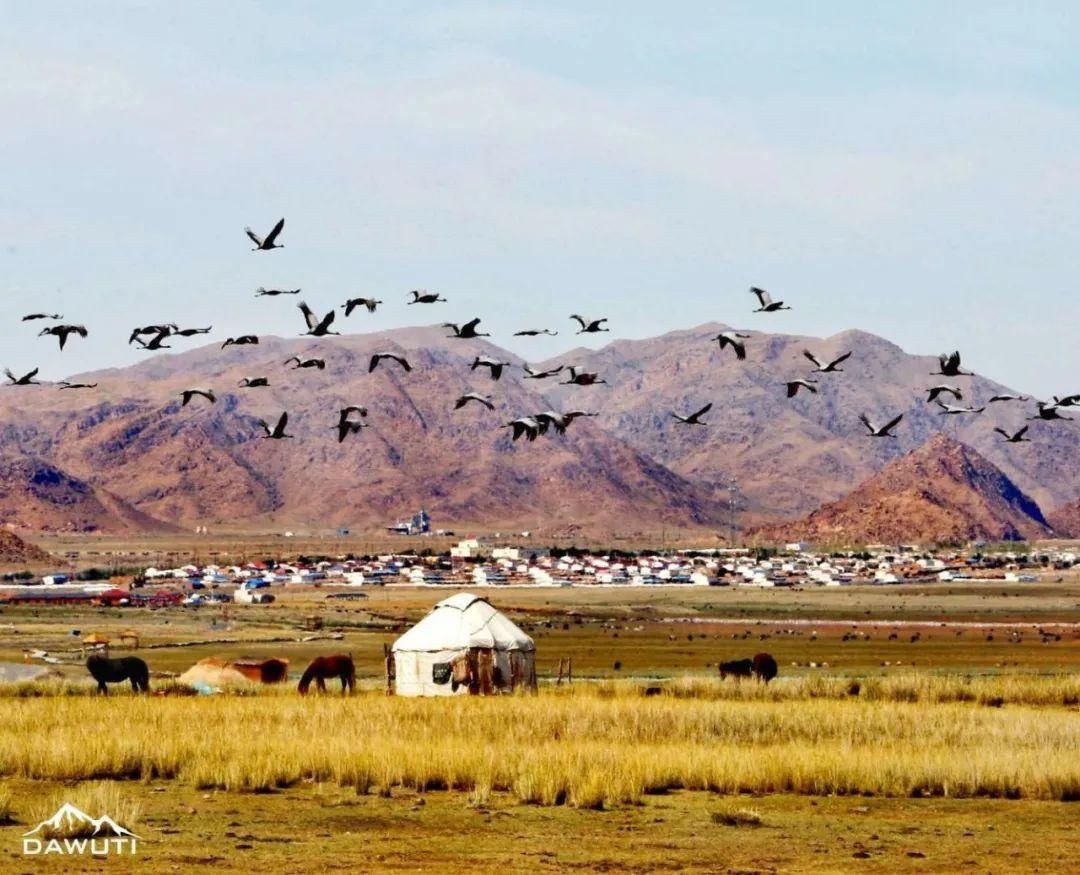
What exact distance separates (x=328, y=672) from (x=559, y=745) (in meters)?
17.2

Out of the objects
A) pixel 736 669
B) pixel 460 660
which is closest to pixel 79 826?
pixel 460 660

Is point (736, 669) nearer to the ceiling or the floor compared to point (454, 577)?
nearer to the floor

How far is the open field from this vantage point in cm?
2305

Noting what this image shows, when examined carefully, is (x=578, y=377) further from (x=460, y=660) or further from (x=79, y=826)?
(x=79, y=826)

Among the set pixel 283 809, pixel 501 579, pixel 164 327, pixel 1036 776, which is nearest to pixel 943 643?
pixel 164 327

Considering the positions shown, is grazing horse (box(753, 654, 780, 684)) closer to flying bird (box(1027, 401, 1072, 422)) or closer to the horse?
flying bird (box(1027, 401, 1072, 422))

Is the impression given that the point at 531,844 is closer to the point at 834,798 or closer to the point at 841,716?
the point at 834,798

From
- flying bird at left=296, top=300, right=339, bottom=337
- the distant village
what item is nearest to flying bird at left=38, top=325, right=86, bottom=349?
flying bird at left=296, top=300, right=339, bottom=337

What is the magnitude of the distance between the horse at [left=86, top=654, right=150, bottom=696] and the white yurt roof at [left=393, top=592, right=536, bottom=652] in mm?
6691

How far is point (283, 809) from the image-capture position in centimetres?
2627

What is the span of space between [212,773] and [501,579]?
144 m

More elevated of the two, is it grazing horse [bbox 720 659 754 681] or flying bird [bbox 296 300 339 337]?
flying bird [bbox 296 300 339 337]

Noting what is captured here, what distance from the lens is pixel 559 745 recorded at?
109 feet

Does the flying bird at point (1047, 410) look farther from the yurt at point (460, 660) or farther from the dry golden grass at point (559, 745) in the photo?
the yurt at point (460, 660)
